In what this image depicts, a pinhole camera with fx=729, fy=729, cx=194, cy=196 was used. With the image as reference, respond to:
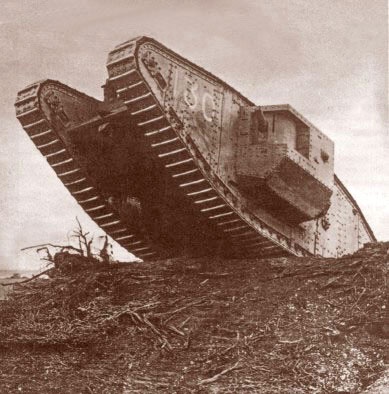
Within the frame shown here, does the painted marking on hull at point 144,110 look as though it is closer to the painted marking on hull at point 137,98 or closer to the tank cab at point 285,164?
the painted marking on hull at point 137,98

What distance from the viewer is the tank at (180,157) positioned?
7.39m

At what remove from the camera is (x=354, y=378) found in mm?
4523

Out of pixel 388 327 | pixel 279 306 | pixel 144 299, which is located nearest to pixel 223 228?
pixel 144 299

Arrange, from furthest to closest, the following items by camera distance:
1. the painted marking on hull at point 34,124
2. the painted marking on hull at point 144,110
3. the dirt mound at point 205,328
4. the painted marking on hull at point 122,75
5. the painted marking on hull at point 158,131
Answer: the painted marking on hull at point 34,124 → the painted marking on hull at point 158,131 → the painted marking on hull at point 144,110 → the painted marking on hull at point 122,75 → the dirt mound at point 205,328

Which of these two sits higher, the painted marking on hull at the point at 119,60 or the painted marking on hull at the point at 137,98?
the painted marking on hull at the point at 119,60

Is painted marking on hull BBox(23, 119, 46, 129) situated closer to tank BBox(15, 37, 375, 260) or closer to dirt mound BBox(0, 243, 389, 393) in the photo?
tank BBox(15, 37, 375, 260)

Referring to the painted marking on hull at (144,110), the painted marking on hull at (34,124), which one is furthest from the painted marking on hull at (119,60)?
the painted marking on hull at (34,124)

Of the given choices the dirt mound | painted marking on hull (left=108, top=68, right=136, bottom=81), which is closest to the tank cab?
the dirt mound

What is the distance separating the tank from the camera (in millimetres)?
7387

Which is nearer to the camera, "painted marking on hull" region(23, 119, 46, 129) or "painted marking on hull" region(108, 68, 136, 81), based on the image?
"painted marking on hull" region(108, 68, 136, 81)

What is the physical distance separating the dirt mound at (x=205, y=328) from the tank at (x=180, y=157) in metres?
A: 1.16

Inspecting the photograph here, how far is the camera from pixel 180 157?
750 cm

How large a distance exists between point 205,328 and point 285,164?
317 centimetres

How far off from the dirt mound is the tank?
116 cm
